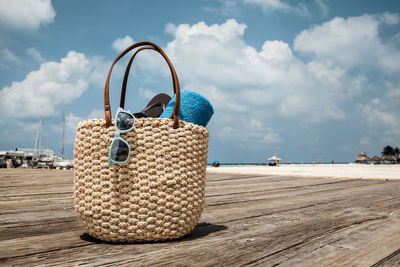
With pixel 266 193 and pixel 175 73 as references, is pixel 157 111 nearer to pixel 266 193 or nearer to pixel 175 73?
pixel 175 73

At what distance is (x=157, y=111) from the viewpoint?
4.76 feet

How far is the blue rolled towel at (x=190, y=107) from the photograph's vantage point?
4.25 feet

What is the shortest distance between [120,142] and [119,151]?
31mm

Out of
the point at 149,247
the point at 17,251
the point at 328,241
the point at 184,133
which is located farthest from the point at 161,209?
the point at 328,241

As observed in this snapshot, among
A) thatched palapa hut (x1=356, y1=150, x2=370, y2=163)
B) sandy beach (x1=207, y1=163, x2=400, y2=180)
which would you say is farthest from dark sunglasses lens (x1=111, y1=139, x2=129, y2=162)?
thatched palapa hut (x1=356, y1=150, x2=370, y2=163)

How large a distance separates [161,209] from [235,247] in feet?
0.95

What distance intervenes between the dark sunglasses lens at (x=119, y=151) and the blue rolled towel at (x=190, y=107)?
1.05 feet

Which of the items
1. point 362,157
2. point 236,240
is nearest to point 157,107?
point 236,240

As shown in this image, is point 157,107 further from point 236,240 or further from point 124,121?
point 236,240

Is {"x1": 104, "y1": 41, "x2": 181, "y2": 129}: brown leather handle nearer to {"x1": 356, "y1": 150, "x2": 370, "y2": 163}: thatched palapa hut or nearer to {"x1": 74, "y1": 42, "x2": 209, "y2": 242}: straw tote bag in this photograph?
{"x1": 74, "y1": 42, "x2": 209, "y2": 242}: straw tote bag

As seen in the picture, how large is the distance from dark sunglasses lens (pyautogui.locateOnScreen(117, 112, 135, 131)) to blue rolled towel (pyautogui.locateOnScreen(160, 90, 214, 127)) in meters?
0.27

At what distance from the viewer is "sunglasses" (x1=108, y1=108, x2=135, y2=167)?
39.9 inches

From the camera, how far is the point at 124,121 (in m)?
1.04

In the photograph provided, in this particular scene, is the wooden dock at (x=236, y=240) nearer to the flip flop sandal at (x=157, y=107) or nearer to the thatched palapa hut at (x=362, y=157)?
the flip flop sandal at (x=157, y=107)
